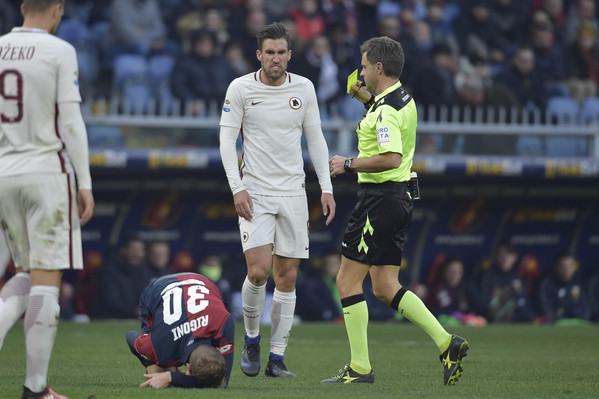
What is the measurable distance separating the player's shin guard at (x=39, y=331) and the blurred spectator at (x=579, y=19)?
1444 centimetres

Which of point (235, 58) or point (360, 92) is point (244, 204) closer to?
point (360, 92)

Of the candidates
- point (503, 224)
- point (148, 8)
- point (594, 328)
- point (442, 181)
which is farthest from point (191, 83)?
point (594, 328)

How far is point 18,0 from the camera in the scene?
14055 mm

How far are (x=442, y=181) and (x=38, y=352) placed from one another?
10.4 m

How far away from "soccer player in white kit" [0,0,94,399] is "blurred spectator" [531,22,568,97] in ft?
40.6

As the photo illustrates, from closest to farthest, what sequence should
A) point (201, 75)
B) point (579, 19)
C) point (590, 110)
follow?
1. point (201, 75)
2. point (590, 110)
3. point (579, 19)

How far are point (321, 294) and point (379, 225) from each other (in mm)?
7595

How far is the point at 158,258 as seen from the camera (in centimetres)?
1349

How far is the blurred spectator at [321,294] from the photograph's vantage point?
14.0m

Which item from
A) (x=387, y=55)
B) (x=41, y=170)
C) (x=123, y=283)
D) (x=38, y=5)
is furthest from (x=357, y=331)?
(x=123, y=283)

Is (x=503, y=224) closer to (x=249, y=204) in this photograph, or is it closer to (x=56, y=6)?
(x=249, y=204)

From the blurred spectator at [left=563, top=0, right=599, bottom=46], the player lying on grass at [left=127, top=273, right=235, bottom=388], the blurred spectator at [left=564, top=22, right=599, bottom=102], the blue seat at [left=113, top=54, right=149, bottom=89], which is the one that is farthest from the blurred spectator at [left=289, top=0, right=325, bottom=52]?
the player lying on grass at [left=127, top=273, right=235, bottom=388]

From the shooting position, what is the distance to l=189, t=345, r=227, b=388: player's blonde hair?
5.57 meters

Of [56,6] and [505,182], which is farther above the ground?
[56,6]
